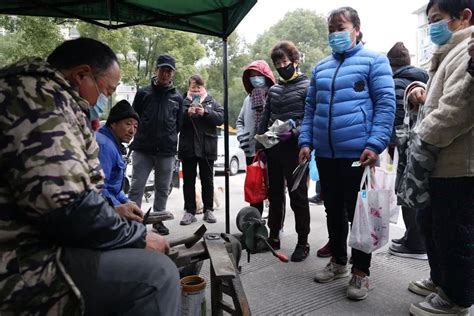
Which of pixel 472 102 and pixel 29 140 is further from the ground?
pixel 472 102

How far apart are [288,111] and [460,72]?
1.74 m

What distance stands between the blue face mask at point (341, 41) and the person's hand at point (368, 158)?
78 centimetres

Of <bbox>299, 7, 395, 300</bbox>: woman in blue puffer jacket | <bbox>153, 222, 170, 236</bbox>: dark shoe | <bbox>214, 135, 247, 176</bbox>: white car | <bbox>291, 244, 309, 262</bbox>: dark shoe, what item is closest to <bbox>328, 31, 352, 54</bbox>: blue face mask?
<bbox>299, 7, 395, 300</bbox>: woman in blue puffer jacket

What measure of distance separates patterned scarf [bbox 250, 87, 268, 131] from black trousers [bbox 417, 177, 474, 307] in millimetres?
2330

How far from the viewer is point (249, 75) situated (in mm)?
4559

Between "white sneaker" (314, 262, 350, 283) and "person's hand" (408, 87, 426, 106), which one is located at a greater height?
"person's hand" (408, 87, 426, 106)

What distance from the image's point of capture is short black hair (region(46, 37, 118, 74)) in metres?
1.67

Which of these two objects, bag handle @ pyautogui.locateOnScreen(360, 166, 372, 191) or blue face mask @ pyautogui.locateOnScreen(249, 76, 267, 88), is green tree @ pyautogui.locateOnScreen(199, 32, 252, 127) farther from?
bag handle @ pyautogui.locateOnScreen(360, 166, 372, 191)

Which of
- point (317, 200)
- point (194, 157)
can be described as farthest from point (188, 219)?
point (317, 200)

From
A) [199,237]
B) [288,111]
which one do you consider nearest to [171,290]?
[199,237]

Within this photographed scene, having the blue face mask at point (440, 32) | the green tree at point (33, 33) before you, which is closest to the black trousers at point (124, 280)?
the blue face mask at point (440, 32)

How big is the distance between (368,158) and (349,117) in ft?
1.11

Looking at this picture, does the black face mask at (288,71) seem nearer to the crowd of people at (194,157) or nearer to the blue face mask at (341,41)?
the crowd of people at (194,157)

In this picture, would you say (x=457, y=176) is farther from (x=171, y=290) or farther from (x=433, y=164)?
(x=171, y=290)
